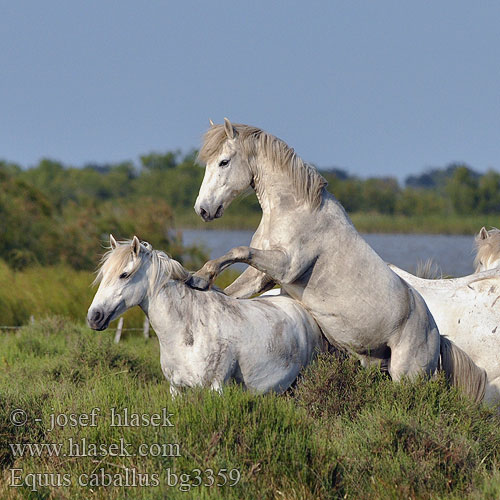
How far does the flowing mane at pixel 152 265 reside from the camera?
519 cm

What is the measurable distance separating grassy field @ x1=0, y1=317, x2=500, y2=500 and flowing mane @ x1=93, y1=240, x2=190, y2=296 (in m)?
0.73

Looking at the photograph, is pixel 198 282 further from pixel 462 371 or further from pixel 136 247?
pixel 462 371

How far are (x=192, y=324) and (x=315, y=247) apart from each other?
3.22 ft

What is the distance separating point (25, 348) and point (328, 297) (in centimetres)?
445

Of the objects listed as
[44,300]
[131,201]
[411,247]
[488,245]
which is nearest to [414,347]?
[488,245]

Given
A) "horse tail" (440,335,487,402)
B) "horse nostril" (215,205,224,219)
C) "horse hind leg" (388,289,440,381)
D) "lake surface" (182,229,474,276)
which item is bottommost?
"lake surface" (182,229,474,276)

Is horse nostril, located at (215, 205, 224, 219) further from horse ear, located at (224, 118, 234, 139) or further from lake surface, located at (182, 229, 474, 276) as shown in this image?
lake surface, located at (182, 229, 474, 276)

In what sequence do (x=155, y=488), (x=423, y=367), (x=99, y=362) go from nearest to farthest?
1. (x=155, y=488)
2. (x=423, y=367)
3. (x=99, y=362)

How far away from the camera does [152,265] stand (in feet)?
17.4

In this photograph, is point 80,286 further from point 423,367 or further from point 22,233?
point 423,367

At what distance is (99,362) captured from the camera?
289 inches

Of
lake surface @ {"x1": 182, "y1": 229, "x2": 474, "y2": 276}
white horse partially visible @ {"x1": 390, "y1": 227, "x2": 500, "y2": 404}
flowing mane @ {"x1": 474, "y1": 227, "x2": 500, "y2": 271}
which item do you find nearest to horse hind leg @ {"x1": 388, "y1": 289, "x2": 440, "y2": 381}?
white horse partially visible @ {"x1": 390, "y1": 227, "x2": 500, "y2": 404}

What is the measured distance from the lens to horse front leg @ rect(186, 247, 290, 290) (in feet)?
17.5

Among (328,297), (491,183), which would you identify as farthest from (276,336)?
(491,183)
